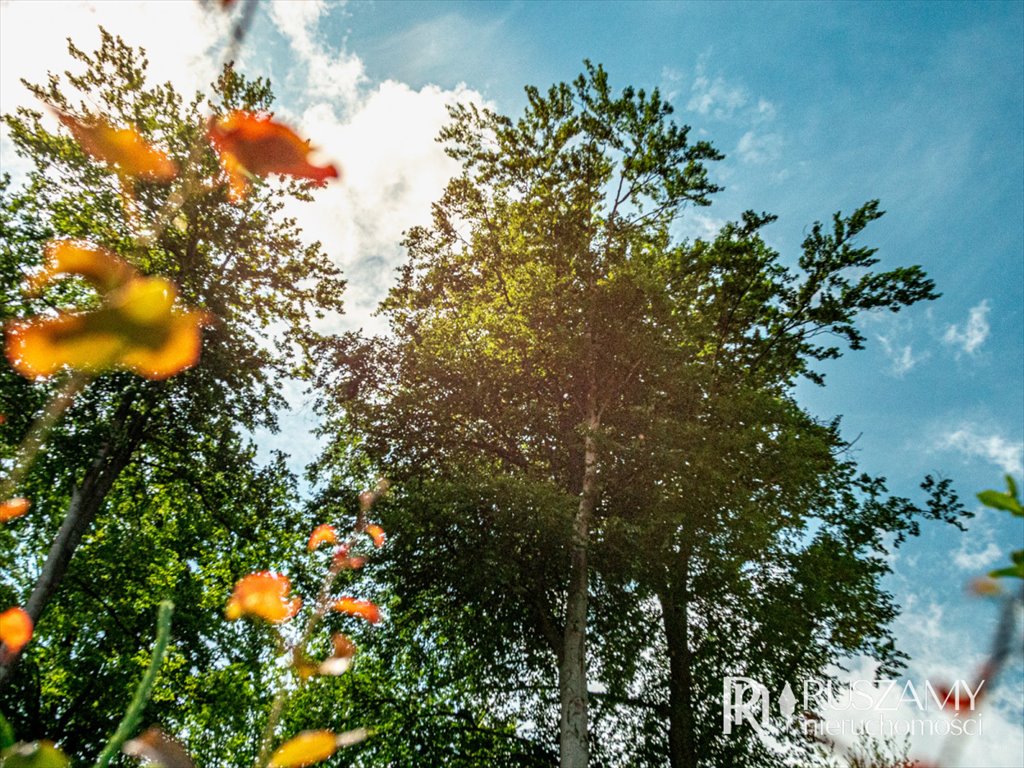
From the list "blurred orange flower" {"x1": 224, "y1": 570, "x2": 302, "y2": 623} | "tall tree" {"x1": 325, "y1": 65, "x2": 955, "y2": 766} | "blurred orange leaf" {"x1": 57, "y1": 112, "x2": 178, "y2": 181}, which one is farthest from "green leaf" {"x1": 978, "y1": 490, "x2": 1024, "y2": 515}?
"blurred orange flower" {"x1": 224, "y1": 570, "x2": 302, "y2": 623}

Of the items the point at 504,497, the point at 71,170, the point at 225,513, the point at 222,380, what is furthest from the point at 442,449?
the point at 71,170

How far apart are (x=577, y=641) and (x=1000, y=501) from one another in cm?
1032

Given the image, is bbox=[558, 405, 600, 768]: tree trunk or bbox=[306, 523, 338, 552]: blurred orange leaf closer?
bbox=[558, 405, 600, 768]: tree trunk

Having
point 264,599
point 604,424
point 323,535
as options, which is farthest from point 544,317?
point 264,599

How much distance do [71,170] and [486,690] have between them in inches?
551

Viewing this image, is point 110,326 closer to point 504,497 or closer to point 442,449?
point 504,497

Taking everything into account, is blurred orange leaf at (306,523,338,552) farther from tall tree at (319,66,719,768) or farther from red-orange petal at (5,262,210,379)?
red-orange petal at (5,262,210,379)

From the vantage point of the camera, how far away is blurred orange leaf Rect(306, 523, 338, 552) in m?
13.1

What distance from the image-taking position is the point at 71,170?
39.8ft

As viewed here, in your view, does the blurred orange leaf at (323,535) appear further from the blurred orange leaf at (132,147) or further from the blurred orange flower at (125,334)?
the blurred orange flower at (125,334)

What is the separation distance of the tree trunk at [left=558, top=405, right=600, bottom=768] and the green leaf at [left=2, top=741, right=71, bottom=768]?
9913 mm

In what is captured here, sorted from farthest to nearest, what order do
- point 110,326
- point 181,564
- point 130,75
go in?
point 181,564
point 130,75
point 110,326

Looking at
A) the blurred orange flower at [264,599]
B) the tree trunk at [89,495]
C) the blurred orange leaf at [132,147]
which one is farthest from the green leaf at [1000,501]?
the blurred orange flower at [264,599]

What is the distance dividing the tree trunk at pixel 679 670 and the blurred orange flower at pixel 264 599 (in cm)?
928
